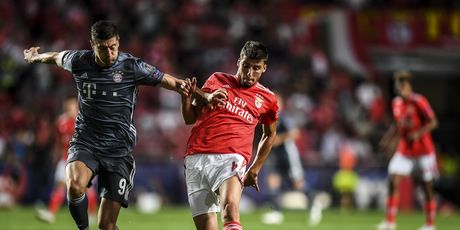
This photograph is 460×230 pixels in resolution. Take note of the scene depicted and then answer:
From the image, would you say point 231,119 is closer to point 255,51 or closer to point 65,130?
point 255,51

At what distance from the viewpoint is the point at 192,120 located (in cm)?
850

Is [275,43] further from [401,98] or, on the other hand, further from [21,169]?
[401,98]

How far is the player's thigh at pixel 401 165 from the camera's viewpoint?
14.6 m

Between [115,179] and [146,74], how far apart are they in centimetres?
103

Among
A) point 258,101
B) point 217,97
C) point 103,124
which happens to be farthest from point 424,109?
point 103,124

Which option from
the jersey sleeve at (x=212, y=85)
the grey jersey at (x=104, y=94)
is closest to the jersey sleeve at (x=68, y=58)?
the grey jersey at (x=104, y=94)

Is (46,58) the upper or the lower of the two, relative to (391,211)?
upper

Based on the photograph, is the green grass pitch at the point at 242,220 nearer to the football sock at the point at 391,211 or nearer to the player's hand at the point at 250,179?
the football sock at the point at 391,211

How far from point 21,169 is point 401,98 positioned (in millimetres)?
9328

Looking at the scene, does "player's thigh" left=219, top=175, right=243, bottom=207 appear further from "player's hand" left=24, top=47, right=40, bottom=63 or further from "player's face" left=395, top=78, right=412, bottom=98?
"player's face" left=395, top=78, right=412, bottom=98

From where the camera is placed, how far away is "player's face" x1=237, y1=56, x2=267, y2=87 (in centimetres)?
833

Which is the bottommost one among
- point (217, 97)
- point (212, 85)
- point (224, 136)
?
point (224, 136)

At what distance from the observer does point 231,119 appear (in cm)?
845


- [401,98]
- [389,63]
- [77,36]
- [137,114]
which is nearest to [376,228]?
[401,98]
